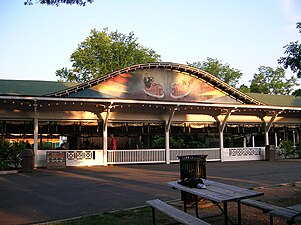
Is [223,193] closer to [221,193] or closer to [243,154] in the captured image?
[221,193]

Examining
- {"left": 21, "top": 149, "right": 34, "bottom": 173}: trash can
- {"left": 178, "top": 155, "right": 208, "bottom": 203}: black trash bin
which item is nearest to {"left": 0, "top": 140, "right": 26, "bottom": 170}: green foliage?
{"left": 21, "top": 149, "right": 34, "bottom": 173}: trash can

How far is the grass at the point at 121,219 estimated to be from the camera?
581 centimetres

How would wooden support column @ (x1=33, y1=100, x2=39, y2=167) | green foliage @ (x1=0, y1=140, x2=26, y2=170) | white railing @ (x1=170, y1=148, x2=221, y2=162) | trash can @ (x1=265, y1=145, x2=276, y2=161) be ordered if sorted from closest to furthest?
green foliage @ (x1=0, y1=140, x2=26, y2=170) < wooden support column @ (x1=33, y1=100, x2=39, y2=167) < white railing @ (x1=170, y1=148, x2=221, y2=162) < trash can @ (x1=265, y1=145, x2=276, y2=161)

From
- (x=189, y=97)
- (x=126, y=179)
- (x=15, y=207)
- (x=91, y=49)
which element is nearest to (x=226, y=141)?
(x=189, y=97)

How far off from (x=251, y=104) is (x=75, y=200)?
1582 centimetres

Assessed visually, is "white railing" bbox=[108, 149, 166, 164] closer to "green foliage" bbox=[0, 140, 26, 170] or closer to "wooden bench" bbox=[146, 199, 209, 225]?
"green foliage" bbox=[0, 140, 26, 170]

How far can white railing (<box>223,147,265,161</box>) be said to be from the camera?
2122cm

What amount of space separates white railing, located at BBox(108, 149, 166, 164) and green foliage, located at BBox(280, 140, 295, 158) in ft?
31.0

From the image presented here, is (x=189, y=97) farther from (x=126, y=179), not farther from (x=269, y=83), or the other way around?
(x=269, y=83)

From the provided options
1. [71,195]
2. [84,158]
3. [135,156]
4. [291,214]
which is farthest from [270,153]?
[291,214]

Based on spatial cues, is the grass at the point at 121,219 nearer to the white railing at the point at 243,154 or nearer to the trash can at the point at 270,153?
the white railing at the point at 243,154

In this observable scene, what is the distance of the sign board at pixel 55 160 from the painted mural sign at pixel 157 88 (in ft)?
11.0

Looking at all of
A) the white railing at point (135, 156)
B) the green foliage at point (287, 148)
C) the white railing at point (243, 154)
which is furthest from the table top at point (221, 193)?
the green foliage at point (287, 148)

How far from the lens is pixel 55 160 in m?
16.6
